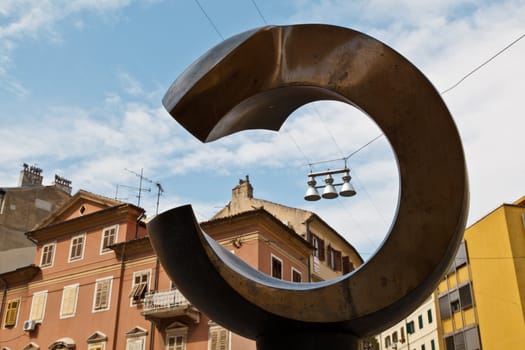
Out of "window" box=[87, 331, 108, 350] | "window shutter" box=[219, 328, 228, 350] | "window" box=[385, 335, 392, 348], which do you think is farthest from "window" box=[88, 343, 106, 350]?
"window" box=[385, 335, 392, 348]

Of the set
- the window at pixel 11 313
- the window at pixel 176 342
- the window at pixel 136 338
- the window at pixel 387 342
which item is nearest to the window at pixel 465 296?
the window at pixel 176 342

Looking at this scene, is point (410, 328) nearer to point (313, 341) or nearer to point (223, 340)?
point (223, 340)

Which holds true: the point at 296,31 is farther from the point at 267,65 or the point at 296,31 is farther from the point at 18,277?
the point at 18,277

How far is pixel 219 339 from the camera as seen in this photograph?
21.6 metres

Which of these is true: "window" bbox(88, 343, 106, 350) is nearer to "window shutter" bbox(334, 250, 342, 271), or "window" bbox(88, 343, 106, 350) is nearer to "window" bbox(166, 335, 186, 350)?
"window" bbox(166, 335, 186, 350)

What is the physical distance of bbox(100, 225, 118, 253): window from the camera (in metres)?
25.8

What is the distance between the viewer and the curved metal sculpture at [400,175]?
425 centimetres

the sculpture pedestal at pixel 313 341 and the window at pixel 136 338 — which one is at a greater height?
the window at pixel 136 338

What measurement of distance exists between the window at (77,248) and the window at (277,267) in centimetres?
881

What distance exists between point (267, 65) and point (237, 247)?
60.2 feet

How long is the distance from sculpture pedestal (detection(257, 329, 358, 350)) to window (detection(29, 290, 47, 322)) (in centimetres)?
2452

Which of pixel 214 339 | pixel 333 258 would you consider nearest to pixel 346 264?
pixel 333 258

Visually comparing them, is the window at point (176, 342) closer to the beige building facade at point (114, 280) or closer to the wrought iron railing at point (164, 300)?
the beige building facade at point (114, 280)

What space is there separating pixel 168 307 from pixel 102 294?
4.02 meters
